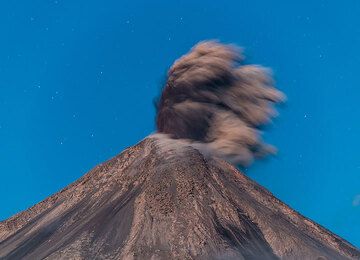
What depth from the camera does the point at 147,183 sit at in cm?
5334

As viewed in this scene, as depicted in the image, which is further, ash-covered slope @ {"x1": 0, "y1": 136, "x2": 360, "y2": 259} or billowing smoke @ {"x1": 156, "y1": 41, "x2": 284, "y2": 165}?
billowing smoke @ {"x1": 156, "y1": 41, "x2": 284, "y2": 165}

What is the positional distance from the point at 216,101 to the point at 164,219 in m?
21.0

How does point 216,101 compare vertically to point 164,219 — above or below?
above

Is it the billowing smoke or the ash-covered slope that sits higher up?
the billowing smoke

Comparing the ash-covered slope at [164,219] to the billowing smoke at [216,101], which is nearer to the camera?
Result: the ash-covered slope at [164,219]

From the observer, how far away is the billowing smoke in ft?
217

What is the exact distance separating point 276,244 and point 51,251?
13305 millimetres

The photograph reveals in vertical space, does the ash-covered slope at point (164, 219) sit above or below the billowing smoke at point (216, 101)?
below

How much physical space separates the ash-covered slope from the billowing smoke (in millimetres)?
5116

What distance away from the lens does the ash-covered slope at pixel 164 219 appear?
Answer: 1807 inches

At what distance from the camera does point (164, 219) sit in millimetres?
48562

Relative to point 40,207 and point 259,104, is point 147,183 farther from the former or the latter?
point 259,104

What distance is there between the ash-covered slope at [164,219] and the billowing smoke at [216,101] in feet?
16.8

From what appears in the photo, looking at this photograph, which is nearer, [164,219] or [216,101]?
[164,219]
